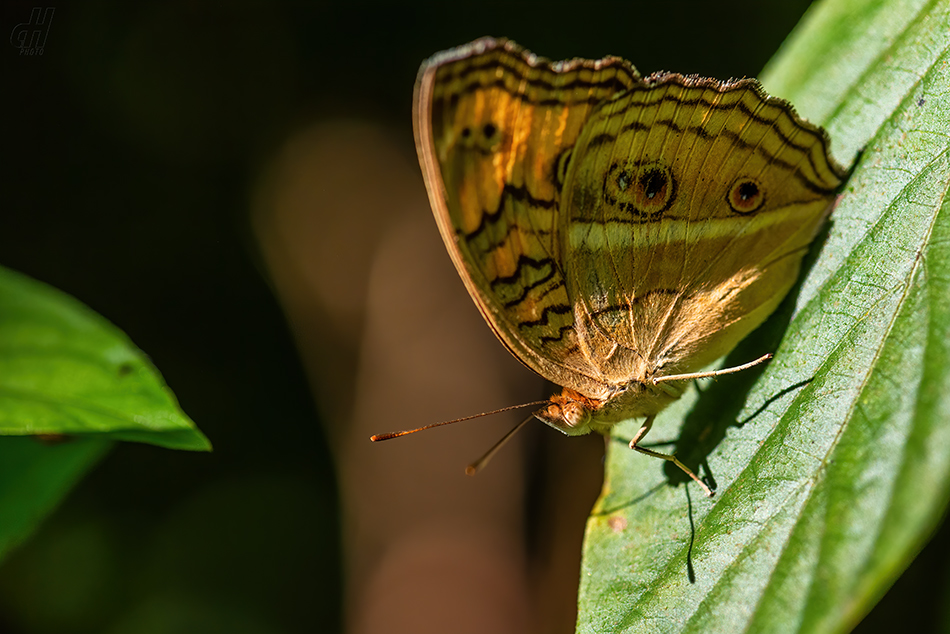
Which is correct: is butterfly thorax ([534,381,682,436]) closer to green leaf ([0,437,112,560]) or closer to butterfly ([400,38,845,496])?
butterfly ([400,38,845,496])

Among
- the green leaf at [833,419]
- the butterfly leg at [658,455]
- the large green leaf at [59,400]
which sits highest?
the green leaf at [833,419]

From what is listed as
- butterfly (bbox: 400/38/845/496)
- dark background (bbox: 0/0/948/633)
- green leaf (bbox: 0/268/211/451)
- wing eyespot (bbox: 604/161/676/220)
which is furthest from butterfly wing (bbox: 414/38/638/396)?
dark background (bbox: 0/0/948/633)

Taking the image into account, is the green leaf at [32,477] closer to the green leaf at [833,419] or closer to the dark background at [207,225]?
the green leaf at [833,419]

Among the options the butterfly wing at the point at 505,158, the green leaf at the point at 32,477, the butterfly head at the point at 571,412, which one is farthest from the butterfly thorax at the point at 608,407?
the green leaf at the point at 32,477

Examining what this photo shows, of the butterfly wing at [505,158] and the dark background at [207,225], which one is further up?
the butterfly wing at [505,158]

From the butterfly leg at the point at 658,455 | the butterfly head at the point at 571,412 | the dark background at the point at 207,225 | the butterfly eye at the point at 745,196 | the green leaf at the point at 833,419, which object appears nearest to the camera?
the green leaf at the point at 833,419

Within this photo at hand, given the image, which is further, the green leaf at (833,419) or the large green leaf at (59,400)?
the large green leaf at (59,400)

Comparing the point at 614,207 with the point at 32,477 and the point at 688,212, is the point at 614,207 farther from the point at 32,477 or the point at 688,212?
the point at 32,477

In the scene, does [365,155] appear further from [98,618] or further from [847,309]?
[847,309]
